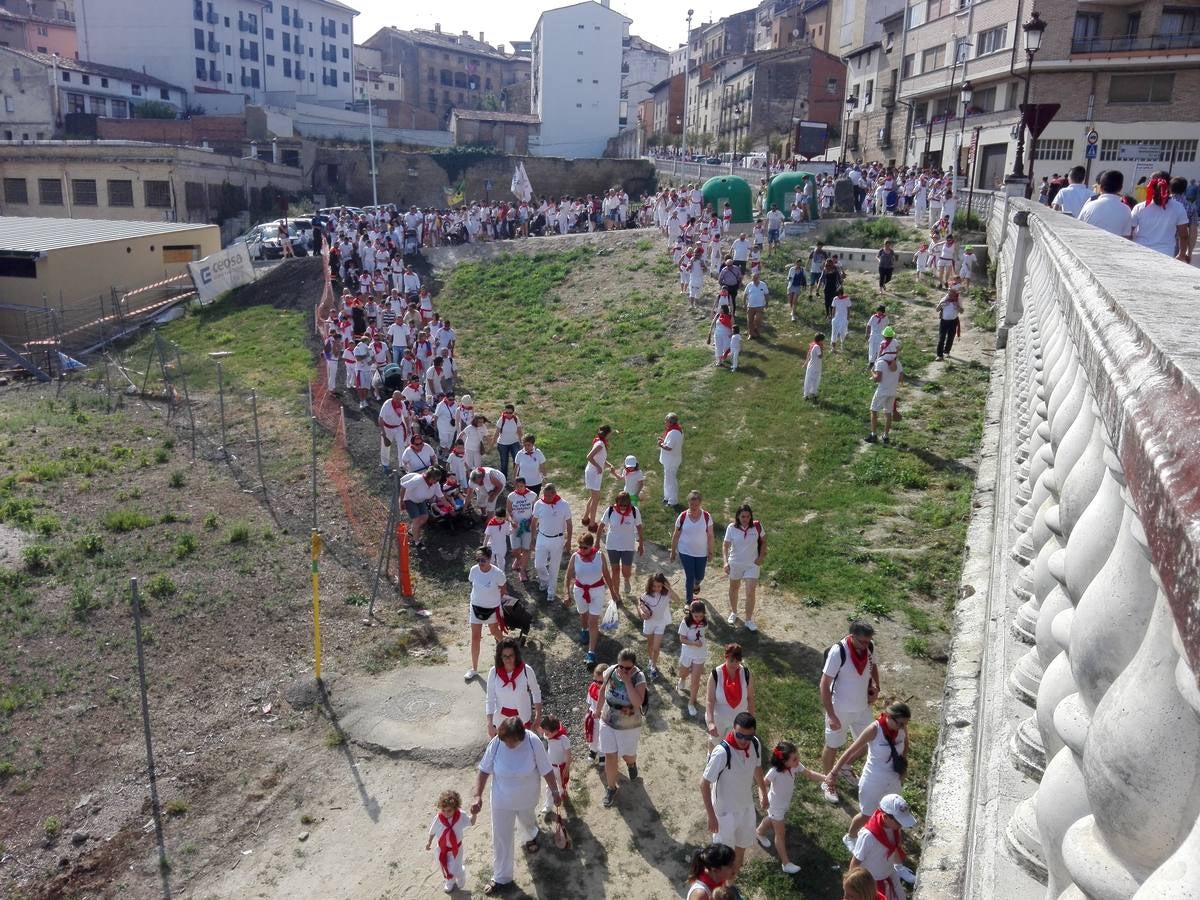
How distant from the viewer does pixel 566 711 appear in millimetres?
9742

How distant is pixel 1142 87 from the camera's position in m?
38.2

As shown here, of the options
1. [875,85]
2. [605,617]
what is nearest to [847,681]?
[605,617]

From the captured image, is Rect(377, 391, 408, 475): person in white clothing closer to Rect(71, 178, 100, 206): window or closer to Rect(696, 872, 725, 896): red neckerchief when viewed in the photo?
Rect(696, 872, 725, 896): red neckerchief

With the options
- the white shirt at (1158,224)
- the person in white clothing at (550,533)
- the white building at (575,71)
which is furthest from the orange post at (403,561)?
the white building at (575,71)

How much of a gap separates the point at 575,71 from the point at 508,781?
237ft

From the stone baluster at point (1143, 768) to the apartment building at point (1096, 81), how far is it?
3942cm

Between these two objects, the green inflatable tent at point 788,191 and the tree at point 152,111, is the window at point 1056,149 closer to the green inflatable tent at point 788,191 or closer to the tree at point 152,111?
the green inflatable tent at point 788,191

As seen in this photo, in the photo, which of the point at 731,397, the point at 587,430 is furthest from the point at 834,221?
the point at 587,430

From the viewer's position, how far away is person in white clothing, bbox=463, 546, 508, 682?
10180 mm

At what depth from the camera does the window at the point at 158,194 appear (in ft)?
157

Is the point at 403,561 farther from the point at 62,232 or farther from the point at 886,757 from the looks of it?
the point at 62,232

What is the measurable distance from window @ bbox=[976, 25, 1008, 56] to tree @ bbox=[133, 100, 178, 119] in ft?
170

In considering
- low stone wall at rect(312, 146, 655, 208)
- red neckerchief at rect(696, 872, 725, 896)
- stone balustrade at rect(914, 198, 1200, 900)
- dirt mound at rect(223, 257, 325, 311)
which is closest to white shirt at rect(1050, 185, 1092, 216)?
stone balustrade at rect(914, 198, 1200, 900)

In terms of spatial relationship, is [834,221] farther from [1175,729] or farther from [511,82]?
[511,82]
